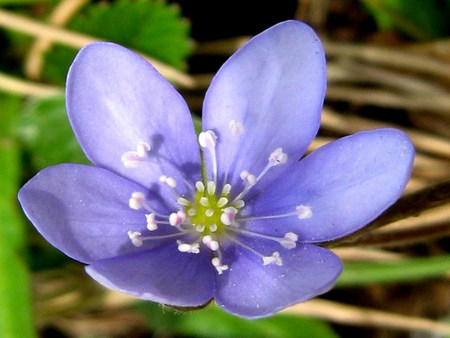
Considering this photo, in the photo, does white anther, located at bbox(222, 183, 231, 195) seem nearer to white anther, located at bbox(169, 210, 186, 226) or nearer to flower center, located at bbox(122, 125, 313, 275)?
flower center, located at bbox(122, 125, 313, 275)

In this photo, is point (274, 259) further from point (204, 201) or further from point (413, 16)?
point (413, 16)

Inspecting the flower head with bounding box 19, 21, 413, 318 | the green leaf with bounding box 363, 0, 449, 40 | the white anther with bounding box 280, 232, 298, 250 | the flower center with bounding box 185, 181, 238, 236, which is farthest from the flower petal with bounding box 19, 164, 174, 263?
the green leaf with bounding box 363, 0, 449, 40

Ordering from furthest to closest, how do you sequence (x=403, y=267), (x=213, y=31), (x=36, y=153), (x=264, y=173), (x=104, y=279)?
(x=213, y=31) < (x=36, y=153) < (x=403, y=267) < (x=264, y=173) < (x=104, y=279)

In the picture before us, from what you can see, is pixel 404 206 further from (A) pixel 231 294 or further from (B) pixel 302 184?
(A) pixel 231 294

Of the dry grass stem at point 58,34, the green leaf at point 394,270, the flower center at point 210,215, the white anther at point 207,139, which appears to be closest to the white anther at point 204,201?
the flower center at point 210,215

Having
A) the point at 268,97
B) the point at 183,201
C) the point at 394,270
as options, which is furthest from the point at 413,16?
the point at 183,201

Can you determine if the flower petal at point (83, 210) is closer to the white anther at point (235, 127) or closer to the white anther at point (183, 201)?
the white anther at point (183, 201)

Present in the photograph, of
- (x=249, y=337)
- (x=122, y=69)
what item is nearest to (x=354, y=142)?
(x=122, y=69)
